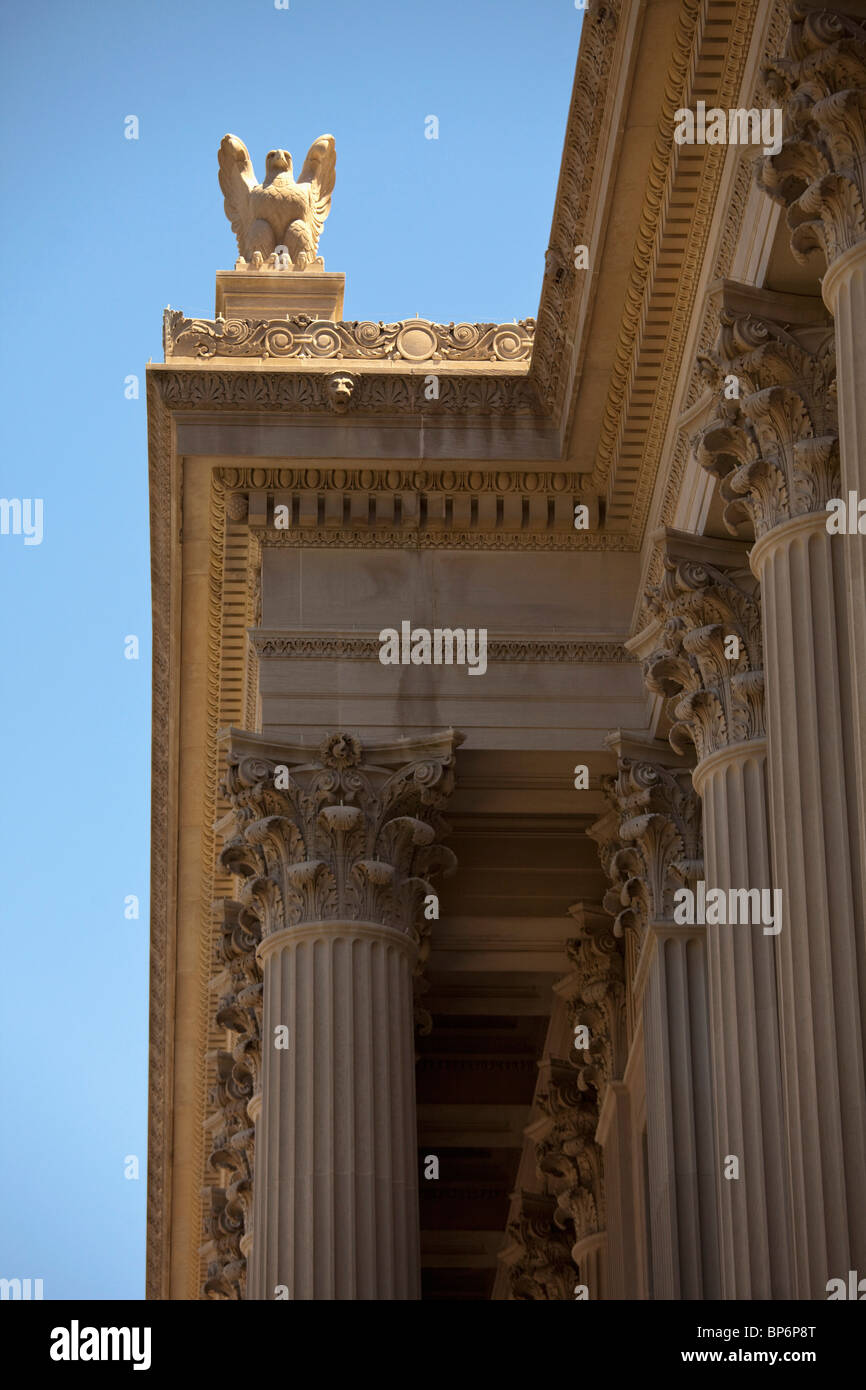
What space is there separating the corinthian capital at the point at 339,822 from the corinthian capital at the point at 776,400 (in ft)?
28.2

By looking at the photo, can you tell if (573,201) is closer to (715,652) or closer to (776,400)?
(715,652)

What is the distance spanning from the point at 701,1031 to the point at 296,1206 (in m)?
4.96

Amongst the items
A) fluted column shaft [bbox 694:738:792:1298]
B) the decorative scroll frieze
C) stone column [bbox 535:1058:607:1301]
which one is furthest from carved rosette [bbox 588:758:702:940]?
stone column [bbox 535:1058:607:1301]

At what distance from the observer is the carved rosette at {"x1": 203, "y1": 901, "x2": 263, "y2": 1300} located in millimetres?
34062

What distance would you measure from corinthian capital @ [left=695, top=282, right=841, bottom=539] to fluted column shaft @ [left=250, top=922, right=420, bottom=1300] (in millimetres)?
9280

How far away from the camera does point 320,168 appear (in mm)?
38281

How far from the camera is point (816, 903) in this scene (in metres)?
21.3

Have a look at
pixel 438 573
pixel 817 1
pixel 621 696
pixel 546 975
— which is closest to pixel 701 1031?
pixel 621 696

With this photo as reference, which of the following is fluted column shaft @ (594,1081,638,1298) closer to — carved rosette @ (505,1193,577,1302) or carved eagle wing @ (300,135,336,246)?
carved rosette @ (505,1193,577,1302)

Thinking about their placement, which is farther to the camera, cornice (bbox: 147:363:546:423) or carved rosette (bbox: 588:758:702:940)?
cornice (bbox: 147:363:546:423)

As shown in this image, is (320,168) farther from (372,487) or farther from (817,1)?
(817,1)

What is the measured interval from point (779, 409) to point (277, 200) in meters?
15.9

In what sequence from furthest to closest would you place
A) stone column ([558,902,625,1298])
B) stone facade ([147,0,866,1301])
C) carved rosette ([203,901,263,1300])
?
stone column ([558,902,625,1298]) → carved rosette ([203,901,263,1300]) → stone facade ([147,0,866,1301])

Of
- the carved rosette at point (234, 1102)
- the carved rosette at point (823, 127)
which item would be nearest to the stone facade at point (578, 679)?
the carved rosette at point (823, 127)
